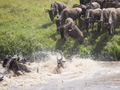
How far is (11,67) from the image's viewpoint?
504 inches

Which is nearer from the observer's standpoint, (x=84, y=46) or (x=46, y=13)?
(x=84, y=46)

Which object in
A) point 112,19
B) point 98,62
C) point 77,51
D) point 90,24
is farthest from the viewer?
point 90,24

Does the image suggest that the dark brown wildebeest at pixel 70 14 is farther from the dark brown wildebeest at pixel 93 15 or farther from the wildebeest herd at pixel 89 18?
the dark brown wildebeest at pixel 93 15

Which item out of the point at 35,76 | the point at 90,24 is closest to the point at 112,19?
the point at 90,24

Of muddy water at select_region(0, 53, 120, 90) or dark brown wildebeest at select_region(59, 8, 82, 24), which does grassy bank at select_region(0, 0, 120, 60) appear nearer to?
dark brown wildebeest at select_region(59, 8, 82, 24)

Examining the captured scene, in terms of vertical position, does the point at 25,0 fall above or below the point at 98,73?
above

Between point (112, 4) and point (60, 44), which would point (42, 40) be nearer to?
point (60, 44)

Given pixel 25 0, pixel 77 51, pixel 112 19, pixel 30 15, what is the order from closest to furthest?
pixel 77 51 < pixel 112 19 < pixel 30 15 < pixel 25 0

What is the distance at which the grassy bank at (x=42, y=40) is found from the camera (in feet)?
53.3

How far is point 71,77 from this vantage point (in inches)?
→ 467

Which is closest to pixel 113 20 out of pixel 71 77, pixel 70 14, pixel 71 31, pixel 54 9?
pixel 71 31

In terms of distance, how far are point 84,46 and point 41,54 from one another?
9.15 ft

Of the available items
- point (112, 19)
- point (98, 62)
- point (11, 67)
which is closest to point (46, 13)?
point (112, 19)

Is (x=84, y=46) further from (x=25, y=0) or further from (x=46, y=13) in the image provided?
(x=25, y=0)
